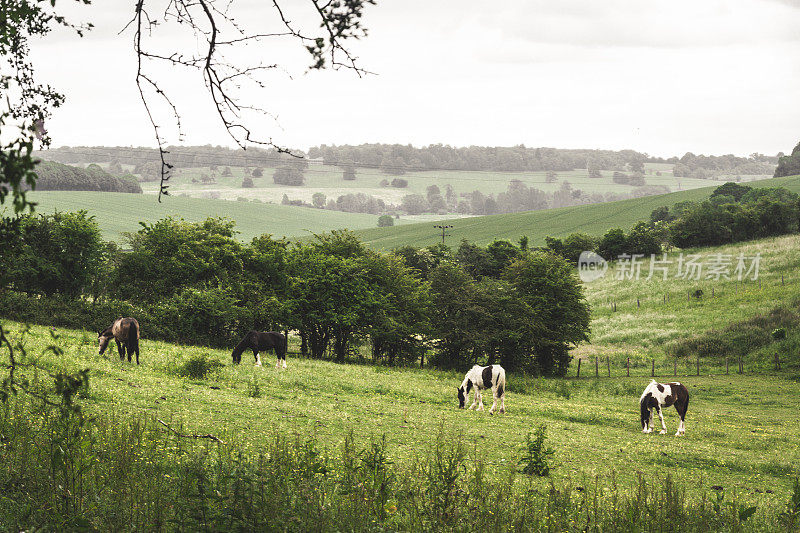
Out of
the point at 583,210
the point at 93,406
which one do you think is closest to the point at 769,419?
→ the point at 93,406

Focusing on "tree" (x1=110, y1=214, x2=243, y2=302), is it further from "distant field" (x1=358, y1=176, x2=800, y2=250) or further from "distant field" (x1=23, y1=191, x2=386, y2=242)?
"distant field" (x1=358, y1=176, x2=800, y2=250)

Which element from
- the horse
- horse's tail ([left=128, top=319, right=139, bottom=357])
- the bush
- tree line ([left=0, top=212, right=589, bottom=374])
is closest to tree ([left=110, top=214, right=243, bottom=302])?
tree line ([left=0, top=212, right=589, bottom=374])

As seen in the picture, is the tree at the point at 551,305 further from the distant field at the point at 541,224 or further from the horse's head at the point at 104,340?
the distant field at the point at 541,224

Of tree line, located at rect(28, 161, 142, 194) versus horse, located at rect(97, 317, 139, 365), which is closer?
horse, located at rect(97, 317, 139, 365)

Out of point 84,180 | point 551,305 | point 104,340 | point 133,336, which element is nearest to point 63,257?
point 104,340

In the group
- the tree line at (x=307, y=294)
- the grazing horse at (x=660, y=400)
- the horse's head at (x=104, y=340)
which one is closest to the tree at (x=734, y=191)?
the tree line at (x=307, y=294)

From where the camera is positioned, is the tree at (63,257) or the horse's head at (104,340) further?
the tree at (63,257)

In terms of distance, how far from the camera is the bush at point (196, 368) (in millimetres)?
25000

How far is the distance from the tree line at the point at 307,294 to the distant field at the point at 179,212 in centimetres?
7842

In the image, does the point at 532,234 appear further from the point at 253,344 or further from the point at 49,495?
the point at 49,495

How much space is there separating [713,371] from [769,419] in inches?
988

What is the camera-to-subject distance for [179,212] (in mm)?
164750

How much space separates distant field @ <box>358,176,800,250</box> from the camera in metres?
155

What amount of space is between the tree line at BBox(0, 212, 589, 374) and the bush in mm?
25138
